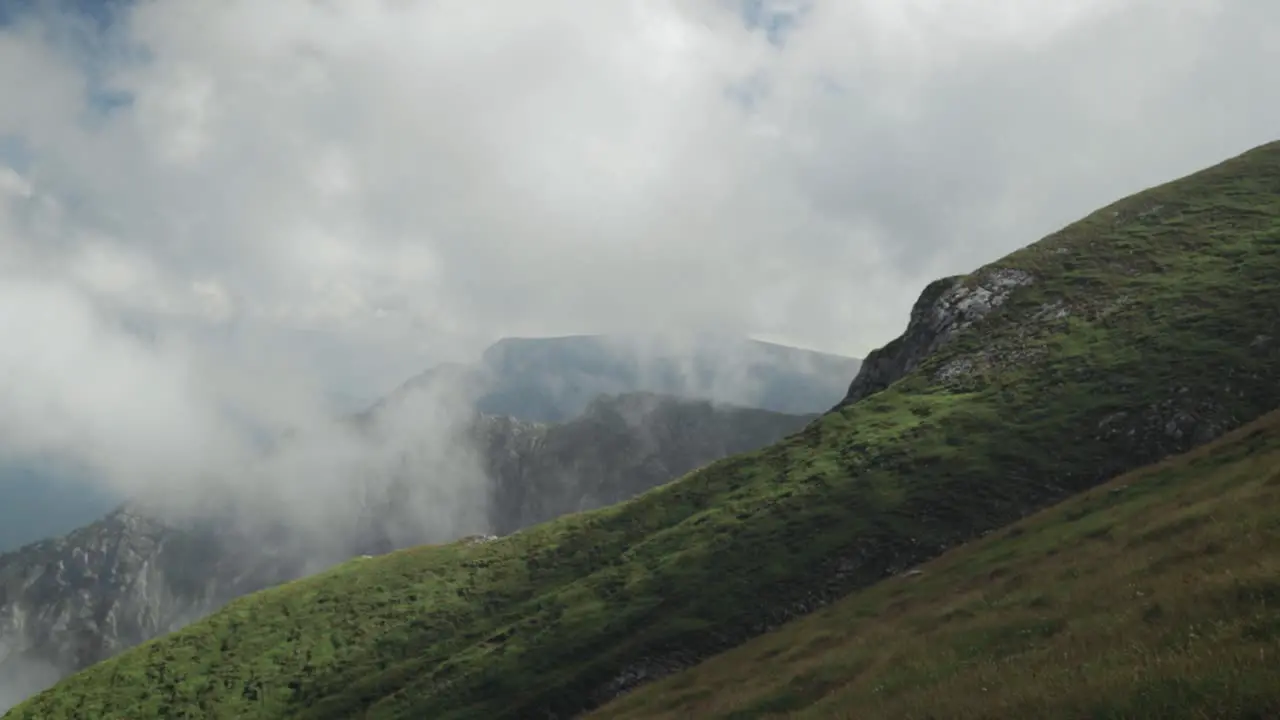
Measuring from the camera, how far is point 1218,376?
68125mm

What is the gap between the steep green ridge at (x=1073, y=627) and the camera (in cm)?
1524

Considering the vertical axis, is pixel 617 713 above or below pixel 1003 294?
below

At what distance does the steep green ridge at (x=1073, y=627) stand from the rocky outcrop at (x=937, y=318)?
167 ft

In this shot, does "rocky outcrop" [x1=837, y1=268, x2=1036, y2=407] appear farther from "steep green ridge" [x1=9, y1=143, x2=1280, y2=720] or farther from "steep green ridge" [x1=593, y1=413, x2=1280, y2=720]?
"steep green ridge" [x1=593, y1=413, x2=1280, y2=720]

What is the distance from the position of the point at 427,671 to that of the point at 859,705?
53.9 meters

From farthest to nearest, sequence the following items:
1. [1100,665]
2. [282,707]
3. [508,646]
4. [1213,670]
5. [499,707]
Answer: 1. [282,707]
2. [508,646]
3. [499,707]
4. [1100,665]
5. [1213,670]

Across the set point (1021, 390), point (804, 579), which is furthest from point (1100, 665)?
point (1021, 390)

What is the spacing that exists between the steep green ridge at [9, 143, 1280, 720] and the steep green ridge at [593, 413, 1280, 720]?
807 cm

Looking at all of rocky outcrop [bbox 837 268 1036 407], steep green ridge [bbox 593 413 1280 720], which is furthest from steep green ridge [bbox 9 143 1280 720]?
steep green ridge [bbox 593 413 1280 720]

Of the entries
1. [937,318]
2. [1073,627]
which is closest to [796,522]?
[1073,627]

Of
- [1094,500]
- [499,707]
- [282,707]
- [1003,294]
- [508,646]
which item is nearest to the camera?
[1094,500]

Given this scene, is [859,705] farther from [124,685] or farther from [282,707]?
[124,685]

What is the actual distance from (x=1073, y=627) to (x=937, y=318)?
90.2 meters

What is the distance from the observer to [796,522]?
231 feet
